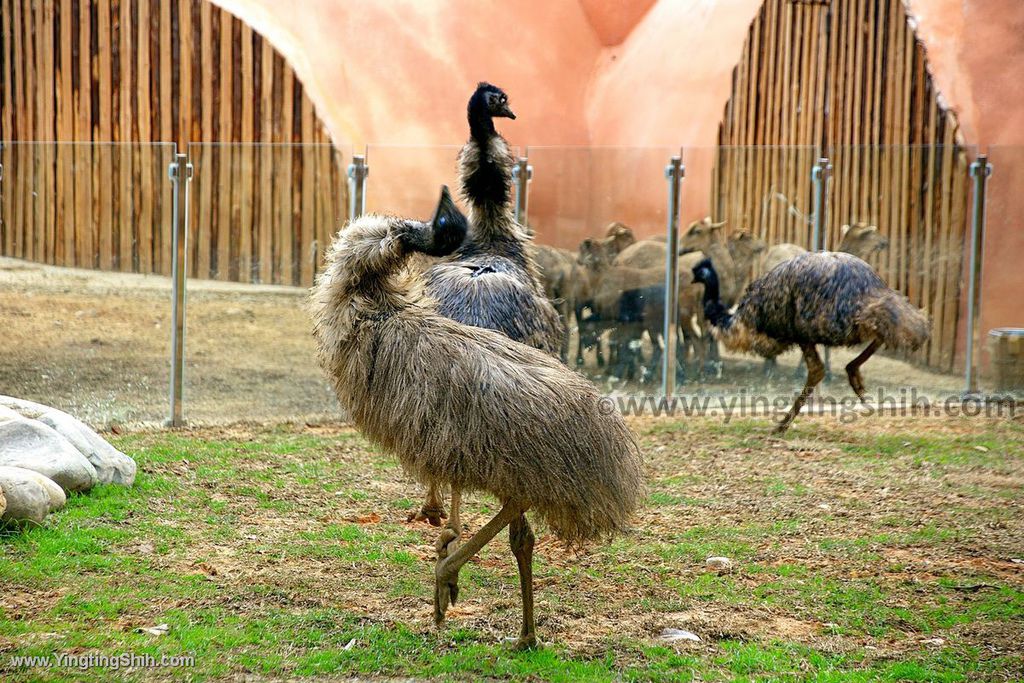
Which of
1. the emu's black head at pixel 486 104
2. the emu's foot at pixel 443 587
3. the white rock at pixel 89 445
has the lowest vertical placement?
the emu's foot at pixel 443 587

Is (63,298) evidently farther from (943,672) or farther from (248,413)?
(943,672)

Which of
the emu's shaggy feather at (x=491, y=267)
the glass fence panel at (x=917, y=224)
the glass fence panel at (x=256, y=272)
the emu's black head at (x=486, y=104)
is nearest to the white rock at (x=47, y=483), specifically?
the emu's shaggy feather at (x=491, y=267)

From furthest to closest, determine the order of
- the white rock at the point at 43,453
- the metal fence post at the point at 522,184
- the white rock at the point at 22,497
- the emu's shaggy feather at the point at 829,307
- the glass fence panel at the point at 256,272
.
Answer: the metal fence post at the point at 522,184
the glass fence panel at the point at 256,272
the emu's shaggy feather at the point at 829,307
the white rock at the point at 43,453
the white rock at the point at 22,497

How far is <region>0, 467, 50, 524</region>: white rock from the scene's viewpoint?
5434 millimetres

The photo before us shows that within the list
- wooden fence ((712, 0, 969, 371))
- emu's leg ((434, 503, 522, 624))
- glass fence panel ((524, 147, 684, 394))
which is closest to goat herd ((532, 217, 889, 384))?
glass fence panel ((524, 147, 684, 394))

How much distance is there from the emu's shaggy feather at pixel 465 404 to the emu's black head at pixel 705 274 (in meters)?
4.83

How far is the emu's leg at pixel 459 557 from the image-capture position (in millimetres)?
4273

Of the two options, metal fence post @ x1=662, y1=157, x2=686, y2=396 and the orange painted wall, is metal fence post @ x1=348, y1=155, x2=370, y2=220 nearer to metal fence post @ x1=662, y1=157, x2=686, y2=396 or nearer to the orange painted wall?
the orange painted wall

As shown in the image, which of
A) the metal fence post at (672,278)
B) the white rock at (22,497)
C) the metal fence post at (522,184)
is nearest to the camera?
the white rock at (22,497)

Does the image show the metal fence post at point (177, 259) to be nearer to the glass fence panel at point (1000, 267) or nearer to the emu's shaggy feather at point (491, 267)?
the emu's shaggy feather at point (491, 267)

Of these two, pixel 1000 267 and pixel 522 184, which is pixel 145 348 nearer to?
pixel 522 184

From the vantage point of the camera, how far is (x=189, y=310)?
8.69m

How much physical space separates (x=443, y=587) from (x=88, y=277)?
5099 millimetres

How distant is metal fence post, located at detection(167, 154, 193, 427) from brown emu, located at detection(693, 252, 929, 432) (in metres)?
4.13
